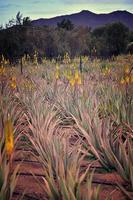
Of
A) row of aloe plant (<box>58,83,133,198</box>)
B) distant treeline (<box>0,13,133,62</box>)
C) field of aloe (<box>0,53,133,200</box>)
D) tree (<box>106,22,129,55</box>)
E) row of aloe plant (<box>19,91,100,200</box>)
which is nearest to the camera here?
row of aloe plant (<box>19,91,100,200</box>)

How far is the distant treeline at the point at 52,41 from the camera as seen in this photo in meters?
22.4

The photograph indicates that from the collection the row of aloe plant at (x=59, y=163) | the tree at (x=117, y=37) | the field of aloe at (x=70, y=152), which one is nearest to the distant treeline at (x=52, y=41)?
the tree at (x=117, y=37)

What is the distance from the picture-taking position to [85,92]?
19.3ft

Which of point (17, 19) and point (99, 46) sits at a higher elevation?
point (17, 19)

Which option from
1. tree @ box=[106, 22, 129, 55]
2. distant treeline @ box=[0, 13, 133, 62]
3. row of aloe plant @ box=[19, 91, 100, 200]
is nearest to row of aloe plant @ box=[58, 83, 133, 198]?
row of aloe plant @ box=[19, 91, 100, 200]

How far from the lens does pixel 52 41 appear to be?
29.1m

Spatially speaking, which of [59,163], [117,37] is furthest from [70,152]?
[117,37]

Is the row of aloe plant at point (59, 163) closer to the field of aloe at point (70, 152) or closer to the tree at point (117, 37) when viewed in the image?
the field of aloe at point (70, 152)

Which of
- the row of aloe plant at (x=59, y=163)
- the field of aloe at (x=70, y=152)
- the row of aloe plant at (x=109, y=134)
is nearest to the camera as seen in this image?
the row of aloe plant at (x=59, y=163)

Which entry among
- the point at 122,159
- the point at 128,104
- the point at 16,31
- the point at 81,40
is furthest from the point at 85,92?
the point at 81,40

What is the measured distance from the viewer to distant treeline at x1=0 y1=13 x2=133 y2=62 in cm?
2242

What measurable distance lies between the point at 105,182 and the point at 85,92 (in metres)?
2.66

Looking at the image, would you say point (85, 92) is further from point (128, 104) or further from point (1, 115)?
point (1, 115)

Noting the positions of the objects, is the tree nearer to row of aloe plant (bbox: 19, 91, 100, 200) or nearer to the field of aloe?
the field of aloe
